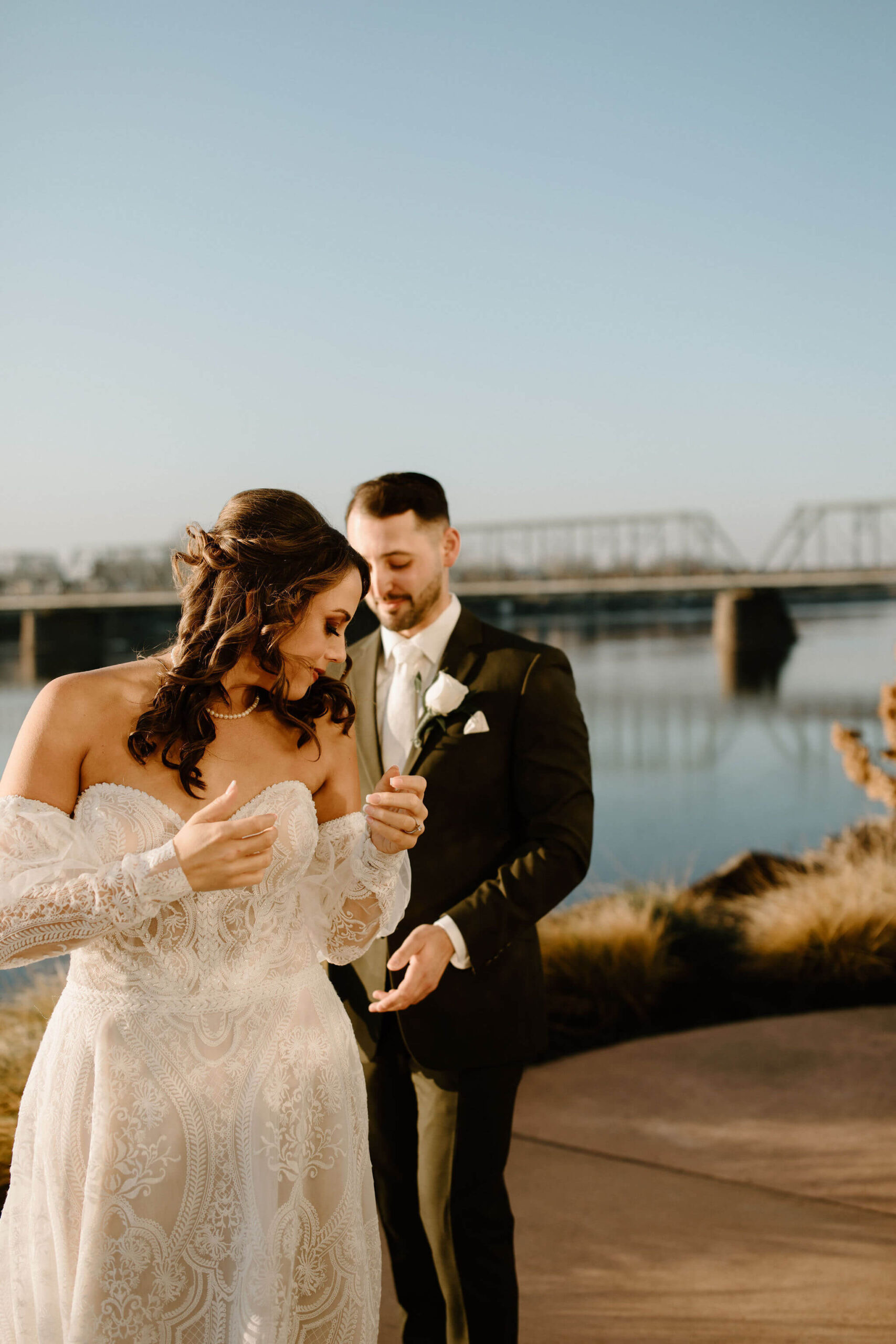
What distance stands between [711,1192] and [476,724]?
2.09 metres

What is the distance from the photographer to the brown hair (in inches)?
67.1

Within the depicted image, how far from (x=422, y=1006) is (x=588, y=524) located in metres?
75.1

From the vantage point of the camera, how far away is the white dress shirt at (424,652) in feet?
8.43

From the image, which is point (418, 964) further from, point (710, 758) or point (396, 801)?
point (710, 758)

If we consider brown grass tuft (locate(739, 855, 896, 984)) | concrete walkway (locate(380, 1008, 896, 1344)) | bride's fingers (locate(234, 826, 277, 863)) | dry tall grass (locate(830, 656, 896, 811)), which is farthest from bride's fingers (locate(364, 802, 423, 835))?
dry tall grass (locate(830, 656, 896, 811))

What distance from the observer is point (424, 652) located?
2574mm

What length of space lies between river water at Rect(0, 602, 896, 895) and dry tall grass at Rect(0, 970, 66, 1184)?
3.86 m

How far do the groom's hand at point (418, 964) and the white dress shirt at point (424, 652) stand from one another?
481mm

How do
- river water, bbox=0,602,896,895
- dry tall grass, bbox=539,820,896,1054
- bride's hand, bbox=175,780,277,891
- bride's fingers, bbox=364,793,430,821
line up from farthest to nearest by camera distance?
river water, bbox=0,602,896,895
dry tall grass, bbox=539,820,896,1054
bride's fingers, bbox=364,793,430,821
bride's hand, bbox=175,780,277,891

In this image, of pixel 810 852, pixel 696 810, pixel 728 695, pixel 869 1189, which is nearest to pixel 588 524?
pixel 728 695

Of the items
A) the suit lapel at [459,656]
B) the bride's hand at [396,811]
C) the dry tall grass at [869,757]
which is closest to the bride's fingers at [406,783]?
the bride's hand at [396,811]

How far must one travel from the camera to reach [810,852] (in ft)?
27.4

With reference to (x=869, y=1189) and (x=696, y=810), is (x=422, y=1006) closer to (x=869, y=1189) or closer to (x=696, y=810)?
→ (x=869, y=1189)

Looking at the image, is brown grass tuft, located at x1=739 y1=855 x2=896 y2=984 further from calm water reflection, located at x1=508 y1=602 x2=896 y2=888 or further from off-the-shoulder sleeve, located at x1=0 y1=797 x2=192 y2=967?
off-the-shoulder sleeve, located at x1=0 y1=797 x2=192 y2=967
